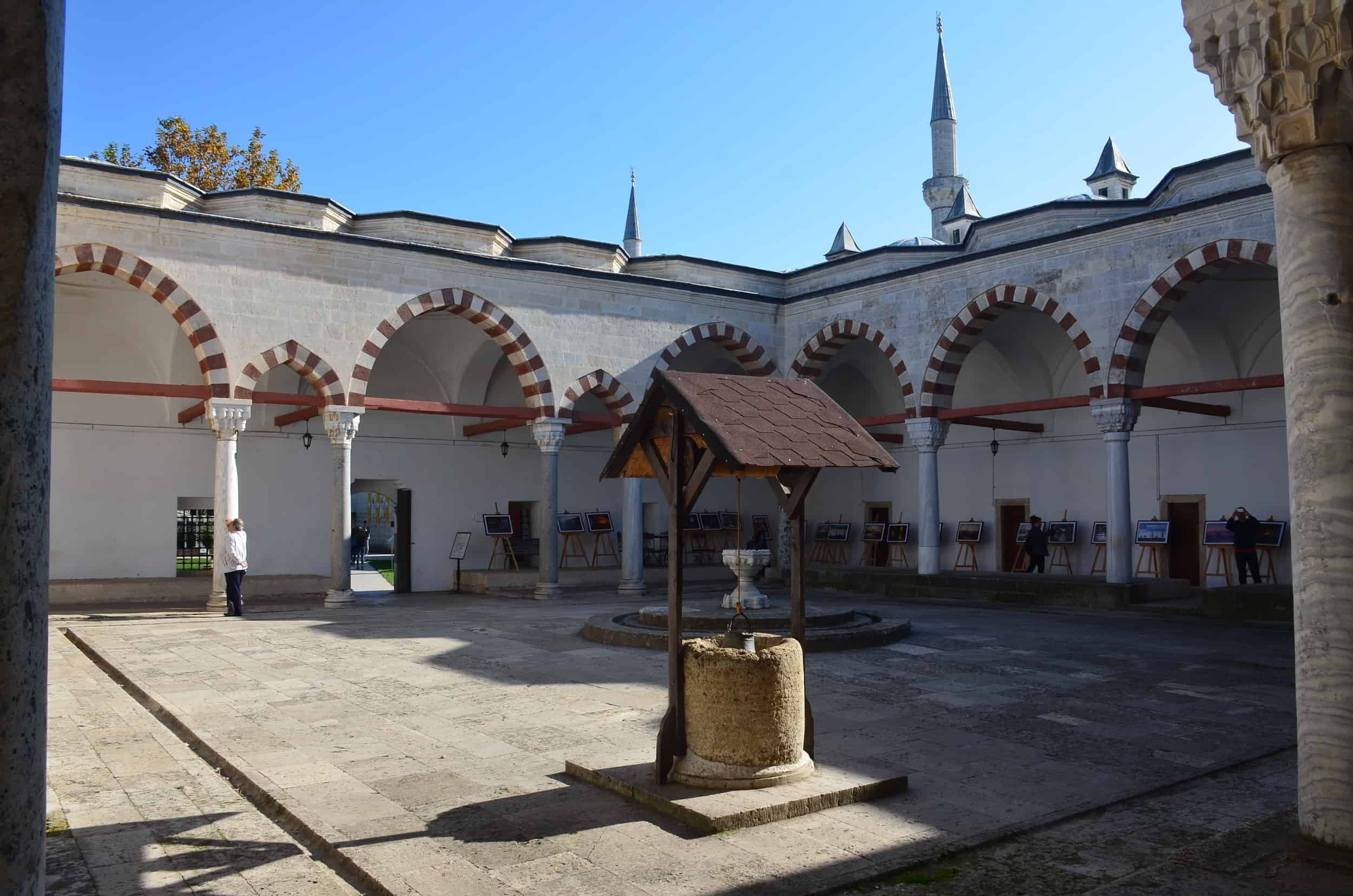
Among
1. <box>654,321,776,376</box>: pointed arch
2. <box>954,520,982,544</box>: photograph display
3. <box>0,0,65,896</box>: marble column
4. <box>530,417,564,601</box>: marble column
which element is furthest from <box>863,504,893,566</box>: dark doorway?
<box>0,0,65,896</box>: marble column

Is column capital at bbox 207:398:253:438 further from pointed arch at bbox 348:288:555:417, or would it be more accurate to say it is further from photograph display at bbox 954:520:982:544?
photograph display at bbox 954:520:982:544

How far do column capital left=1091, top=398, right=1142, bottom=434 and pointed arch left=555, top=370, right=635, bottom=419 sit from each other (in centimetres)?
647

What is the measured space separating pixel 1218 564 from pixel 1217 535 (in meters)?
0.78

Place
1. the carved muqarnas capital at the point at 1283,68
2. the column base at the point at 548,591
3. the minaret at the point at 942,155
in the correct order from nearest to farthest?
the carved muqarnas capital at the point at 1283,68, the column base at the point at 548,591, the minaret at the point at 942,155

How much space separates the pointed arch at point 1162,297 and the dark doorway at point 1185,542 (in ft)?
11.0

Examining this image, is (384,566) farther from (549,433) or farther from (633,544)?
(549,433)

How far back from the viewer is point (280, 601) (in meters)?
13.6

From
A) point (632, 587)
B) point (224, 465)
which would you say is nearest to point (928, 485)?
point (632, 587)

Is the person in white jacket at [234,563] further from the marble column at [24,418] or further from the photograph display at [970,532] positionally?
the photograph display at [970,532]

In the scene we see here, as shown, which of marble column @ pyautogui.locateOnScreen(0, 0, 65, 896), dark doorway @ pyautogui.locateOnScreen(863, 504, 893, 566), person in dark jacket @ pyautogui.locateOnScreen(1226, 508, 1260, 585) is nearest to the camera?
marble column @ pyautogui.locateOnScreen(0, 0, 65, 896)

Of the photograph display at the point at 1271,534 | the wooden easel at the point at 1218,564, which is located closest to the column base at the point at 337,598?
the wooden easel at the point at 1218,564

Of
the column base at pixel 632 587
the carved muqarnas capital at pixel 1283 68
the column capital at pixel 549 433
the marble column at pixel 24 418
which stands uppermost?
the carved muqarnas capital at pixel 1283 68

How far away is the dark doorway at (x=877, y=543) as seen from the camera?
1894 cm

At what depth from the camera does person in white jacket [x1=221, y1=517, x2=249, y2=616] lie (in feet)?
36.3
